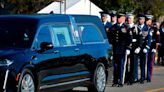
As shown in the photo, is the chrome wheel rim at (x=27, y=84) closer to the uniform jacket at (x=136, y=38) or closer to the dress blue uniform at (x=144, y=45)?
the uniform jacket at (x=136, y=38)

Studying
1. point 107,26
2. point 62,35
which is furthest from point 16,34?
point 107,26

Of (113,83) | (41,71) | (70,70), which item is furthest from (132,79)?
(41,71)

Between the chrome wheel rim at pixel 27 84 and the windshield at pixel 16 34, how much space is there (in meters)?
0.59

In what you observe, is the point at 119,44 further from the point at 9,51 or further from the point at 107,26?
the point at 9,51

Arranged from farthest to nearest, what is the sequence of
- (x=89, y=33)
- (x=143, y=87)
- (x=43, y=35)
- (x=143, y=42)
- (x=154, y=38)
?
(x=154, y=38) → (x=143, y=42) → (x=143, y=87) → (x=89, y=33) → (x=43, y=35)

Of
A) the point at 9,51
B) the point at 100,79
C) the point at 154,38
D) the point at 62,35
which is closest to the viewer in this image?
the point at 9,51

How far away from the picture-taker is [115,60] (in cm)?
1620

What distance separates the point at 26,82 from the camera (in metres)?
11.4

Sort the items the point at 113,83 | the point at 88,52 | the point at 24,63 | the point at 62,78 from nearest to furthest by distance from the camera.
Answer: the point at 24,63 < the point at 62,78 < the point at 88,52 < the point at 113,83

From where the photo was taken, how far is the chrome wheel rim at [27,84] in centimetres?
1126

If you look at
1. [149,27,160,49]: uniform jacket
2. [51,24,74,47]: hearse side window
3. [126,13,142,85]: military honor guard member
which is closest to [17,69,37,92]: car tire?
[51,24,74,47]: hearse side window

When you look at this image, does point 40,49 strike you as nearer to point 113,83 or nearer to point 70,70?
point 70,70

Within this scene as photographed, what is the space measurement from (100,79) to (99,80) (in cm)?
7

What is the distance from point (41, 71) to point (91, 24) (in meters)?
2.82
